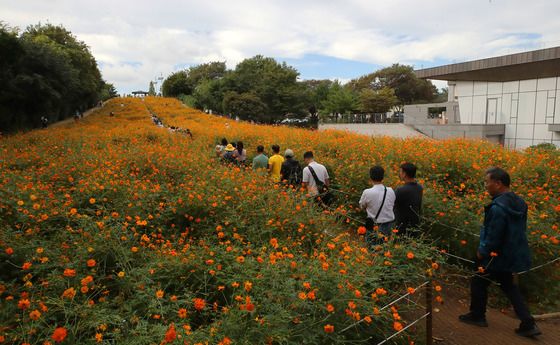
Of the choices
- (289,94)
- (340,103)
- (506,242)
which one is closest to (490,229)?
(506,242)

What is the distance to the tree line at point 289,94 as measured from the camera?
4266 centimetres

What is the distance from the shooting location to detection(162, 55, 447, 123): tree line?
140 feet

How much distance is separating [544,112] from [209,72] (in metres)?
65.4

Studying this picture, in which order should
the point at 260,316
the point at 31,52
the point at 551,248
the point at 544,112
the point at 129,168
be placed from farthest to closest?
1. the point at 544,112
2. the point at 31,52
3. the point at 129,168
4. the point at 551,248
5. the point at 260,316

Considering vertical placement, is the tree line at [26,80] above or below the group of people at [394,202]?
above

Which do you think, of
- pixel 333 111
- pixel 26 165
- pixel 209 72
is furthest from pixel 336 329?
pixel 209 72

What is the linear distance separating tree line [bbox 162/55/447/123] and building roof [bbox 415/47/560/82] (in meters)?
16.1

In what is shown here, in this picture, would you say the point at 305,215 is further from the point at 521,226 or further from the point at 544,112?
the point at 544,112

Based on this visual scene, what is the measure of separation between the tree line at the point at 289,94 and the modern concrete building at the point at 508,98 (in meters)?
15.6

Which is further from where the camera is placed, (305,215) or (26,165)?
(26,165)

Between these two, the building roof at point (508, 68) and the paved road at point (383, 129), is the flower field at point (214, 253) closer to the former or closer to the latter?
the building roof at point (508, 68)

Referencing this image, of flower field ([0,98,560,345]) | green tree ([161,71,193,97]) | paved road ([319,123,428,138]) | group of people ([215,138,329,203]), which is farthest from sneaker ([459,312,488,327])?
green tree ([161,71,193,97])

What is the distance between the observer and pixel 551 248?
15.0 ft

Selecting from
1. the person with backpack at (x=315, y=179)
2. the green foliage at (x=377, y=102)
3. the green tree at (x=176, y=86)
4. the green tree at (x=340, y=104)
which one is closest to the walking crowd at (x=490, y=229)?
the person with backpack at (x=315, y=179)
